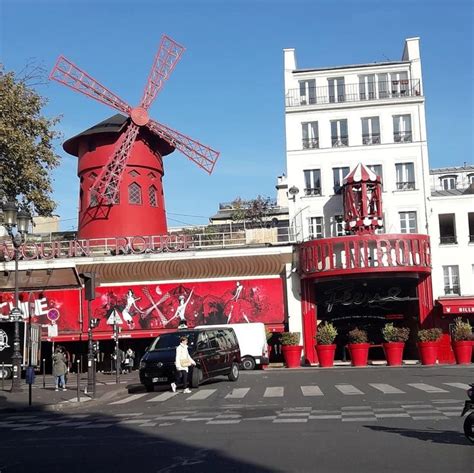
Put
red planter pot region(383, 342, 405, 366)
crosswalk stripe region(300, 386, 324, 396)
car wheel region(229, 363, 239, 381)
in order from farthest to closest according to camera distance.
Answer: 1. red planter pot region(383, 342, 405, 366)
2. car wheel region(229, 363, 239, 381)
3. crosswalk stripe region(300, 386, 324, 396)

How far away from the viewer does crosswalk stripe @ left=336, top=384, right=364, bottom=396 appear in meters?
15.4

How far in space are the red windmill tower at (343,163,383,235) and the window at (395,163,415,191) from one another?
316 centimetres

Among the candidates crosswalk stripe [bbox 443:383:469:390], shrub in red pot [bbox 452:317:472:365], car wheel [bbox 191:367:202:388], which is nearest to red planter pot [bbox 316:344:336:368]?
shrub in red pot [bbox 452:317:472:365]

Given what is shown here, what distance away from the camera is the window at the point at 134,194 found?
39.8m

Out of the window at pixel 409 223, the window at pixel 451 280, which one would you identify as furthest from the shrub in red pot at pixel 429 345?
the window at pixel 409 223

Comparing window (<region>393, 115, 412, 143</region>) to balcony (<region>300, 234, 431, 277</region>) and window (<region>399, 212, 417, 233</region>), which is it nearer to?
window (<region>399, 212, 417, 233</region>)

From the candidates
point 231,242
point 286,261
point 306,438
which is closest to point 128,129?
point 231,242

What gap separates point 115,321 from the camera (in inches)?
992

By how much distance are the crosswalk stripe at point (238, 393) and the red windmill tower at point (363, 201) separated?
16.6 m

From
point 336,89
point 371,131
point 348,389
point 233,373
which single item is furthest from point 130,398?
point 336,89

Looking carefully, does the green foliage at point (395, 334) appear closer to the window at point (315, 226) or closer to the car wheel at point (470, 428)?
the window at point (315, 226)

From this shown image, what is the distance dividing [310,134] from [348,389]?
22086 millimetres

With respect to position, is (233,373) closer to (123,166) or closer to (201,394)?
(201,394)

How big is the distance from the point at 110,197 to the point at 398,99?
16483 millimetres
